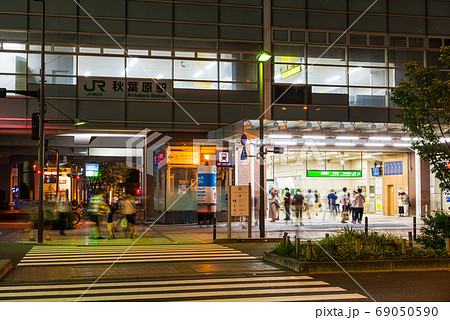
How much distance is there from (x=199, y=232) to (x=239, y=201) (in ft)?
13.5

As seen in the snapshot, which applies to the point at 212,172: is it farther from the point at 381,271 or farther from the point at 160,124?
the point at 381,271

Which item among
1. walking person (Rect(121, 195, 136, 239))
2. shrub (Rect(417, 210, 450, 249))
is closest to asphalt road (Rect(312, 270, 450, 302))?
shrub (Rect(417, 210, 450, 249))

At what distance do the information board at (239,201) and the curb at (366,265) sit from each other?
298 inches

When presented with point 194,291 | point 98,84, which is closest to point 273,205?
point 98,84

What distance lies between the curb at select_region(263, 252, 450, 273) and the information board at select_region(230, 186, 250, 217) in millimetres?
7557

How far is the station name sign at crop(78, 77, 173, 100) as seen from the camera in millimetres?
28734

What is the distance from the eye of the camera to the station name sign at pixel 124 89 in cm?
2873

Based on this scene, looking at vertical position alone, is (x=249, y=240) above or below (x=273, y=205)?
below

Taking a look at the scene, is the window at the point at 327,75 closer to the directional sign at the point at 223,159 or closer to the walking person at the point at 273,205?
the walking person at the point at 273,205

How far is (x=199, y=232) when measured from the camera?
24406mm

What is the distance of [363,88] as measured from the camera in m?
31.3

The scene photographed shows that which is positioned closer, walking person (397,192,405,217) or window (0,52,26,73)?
window (0,52,26,73)

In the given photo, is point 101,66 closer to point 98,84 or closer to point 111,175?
point 98,84

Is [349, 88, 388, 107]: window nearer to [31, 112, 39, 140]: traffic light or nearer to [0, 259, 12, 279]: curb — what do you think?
[31, 112, 39, 140]: traffic light
